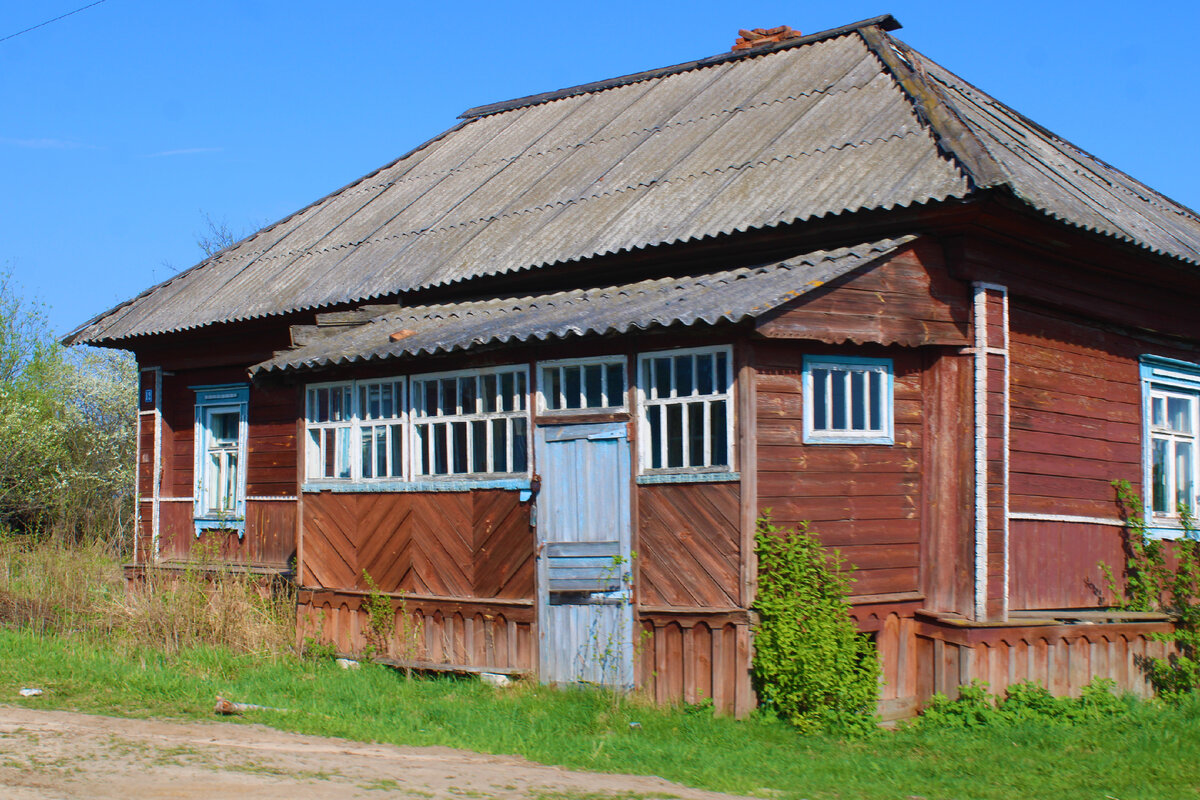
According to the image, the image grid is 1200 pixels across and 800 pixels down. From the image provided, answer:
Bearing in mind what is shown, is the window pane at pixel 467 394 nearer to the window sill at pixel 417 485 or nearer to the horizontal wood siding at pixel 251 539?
the window sill at pixel 417 485

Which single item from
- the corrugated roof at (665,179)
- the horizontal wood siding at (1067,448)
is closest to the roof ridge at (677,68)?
the corrugated roof at (665,179)

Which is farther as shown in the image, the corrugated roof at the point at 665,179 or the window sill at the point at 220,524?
the window sill at the point at 220,524

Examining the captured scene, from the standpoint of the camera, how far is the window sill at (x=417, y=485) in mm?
9211

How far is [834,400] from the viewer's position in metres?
8.50

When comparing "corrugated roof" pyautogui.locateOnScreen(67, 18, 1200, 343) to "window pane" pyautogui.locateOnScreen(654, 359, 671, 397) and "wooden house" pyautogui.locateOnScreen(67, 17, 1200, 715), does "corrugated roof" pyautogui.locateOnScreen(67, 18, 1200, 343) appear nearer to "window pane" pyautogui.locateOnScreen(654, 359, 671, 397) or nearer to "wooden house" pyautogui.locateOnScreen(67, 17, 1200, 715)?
"wooden house" pyautogui.locateOnScreen(67, 17, 1200, 715)

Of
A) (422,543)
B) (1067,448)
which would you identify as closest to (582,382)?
(422,543)

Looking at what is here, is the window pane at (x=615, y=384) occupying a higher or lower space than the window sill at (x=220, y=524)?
higher

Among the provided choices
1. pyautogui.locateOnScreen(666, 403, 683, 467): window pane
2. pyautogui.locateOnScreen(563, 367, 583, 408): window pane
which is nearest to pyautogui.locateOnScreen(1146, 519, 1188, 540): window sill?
pyautogui.locateOnScreen(666, 403, 683, 467): window pane

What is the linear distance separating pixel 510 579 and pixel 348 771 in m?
2.99

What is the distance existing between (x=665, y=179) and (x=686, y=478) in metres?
4.07

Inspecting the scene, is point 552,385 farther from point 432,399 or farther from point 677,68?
point 677,68

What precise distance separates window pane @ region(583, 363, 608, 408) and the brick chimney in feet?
22.9

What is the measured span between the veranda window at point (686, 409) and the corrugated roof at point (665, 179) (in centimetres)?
169

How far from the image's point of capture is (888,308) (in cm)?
837
